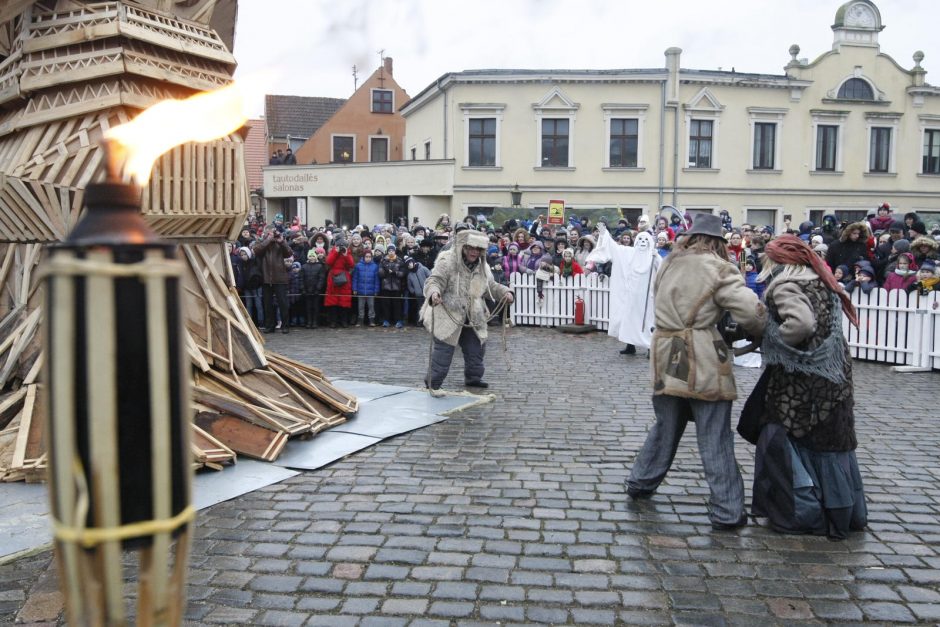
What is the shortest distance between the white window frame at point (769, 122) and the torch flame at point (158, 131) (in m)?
32.6

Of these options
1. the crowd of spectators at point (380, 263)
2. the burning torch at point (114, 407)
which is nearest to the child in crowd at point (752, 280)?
the crowd of spectators at point (380, 263)

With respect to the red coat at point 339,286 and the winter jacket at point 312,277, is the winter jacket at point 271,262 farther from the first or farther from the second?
the red coat at point 339,286

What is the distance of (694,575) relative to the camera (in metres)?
4.22

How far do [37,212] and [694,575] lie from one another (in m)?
4.86

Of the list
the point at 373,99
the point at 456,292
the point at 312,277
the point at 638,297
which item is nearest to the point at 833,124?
the point at 373,99

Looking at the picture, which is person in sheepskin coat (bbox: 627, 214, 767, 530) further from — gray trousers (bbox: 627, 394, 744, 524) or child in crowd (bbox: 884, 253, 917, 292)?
child in crowd (bbox: 884, 253, 917, 292)

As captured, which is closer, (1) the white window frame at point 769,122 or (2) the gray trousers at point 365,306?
(2) the gray trousers at point 365,306

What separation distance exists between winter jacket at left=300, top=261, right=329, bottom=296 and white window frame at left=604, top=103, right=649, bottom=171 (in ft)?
61.1

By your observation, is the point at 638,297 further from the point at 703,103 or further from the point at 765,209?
the point at 765,209

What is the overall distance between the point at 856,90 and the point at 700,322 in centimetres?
3291

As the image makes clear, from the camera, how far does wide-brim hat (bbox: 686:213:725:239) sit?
507 cm

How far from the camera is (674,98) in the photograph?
104ft

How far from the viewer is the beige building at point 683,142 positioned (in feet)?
104

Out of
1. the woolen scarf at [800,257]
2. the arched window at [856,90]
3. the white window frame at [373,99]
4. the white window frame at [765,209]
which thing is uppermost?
the white window frame at [373,99]
